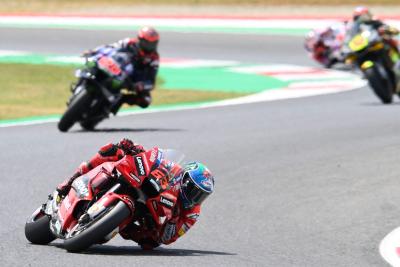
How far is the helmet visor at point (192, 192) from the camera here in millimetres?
7229

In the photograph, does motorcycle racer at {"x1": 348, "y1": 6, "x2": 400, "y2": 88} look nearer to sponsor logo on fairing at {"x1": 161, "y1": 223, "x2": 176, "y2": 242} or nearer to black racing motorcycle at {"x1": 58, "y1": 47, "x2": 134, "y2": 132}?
black racing motorcycle at {"x1": 58, "y1": 47, "x2": 134, "y2": 132}

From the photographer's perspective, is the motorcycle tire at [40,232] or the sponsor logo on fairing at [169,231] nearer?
the sponsor logo on fairing at [169,231]

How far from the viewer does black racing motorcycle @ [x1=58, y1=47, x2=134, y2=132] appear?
1526cm

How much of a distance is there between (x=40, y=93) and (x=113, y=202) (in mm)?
14804

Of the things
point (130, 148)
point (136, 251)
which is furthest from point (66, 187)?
point (136, 251)

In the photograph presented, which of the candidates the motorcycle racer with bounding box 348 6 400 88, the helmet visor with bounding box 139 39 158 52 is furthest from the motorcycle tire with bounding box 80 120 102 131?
the motorcycle racer with bounding box 348 6 400 88

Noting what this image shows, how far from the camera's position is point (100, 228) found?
683cm

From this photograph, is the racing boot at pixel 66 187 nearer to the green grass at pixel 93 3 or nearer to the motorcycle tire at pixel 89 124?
the motorcycle tire at pixel 89 124

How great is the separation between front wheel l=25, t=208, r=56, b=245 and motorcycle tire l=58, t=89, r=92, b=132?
7.37 metres

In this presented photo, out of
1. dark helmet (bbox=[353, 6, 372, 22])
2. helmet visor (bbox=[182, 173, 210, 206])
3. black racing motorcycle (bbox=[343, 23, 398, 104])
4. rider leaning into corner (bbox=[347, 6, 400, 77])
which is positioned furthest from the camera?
→ dark helmet (bbox=[353, 6, 372, 22])

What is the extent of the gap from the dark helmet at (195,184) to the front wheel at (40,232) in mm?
945

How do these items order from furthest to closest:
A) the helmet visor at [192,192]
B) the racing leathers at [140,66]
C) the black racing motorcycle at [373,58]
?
1. the black racing motorcycle at [373,58]
2. the racing leathers at [140,66]
3. the helmet visor at [192,192]

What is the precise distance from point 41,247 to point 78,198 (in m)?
0.50

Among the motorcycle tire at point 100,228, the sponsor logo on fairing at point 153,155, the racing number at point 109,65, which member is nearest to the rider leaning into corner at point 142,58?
the racing number at point 109,65
